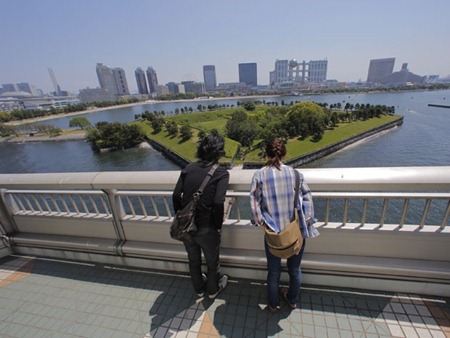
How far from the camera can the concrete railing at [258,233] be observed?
179cm

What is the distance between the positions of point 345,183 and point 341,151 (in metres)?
38.8

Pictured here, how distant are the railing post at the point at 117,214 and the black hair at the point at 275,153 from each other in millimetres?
1771

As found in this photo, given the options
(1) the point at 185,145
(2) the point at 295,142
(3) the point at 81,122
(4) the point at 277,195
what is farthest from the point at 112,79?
(4) the point at 277,195

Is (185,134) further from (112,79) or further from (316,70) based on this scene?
(316,70)

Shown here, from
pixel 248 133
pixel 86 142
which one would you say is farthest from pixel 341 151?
pixel 86 142

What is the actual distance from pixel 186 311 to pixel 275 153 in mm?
1677

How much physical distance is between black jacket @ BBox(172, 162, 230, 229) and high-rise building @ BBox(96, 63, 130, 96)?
8160 inches

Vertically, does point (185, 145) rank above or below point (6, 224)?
below

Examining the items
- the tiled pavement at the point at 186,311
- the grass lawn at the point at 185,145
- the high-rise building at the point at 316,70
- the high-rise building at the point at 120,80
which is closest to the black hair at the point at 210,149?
the tiled pavement at the point at 186,311

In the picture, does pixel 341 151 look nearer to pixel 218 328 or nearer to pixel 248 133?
pixel 248 133

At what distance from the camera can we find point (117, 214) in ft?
8.45

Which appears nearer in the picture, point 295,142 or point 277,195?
point 277,195

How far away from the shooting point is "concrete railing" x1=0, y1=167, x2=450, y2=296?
179 cm

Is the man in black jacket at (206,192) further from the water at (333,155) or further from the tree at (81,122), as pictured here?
the tree at (81,122)
